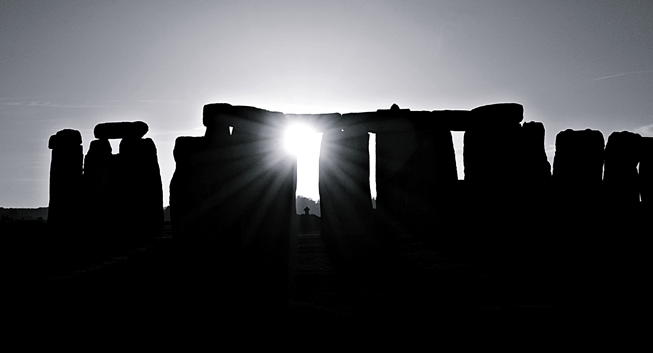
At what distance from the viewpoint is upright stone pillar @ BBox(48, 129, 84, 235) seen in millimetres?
15359

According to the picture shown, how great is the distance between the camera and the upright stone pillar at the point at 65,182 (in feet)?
50.4

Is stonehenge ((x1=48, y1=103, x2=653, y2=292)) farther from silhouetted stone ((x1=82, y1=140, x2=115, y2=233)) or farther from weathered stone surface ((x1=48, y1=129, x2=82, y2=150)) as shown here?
weathered stone surface ((x1=48, y1=129, x2=82, y2=150))

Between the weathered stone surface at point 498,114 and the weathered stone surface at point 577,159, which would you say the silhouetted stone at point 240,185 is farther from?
the weathered stone surface at point 577,159

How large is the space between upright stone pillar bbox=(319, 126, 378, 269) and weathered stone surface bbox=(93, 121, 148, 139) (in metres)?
6.06

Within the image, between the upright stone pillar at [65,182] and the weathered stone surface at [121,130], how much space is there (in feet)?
2.08

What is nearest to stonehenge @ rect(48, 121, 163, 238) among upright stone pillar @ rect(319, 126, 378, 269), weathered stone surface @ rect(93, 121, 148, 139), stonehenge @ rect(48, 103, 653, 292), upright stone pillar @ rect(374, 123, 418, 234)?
weathered stone surface @ rect(93, 121, 148, 139)

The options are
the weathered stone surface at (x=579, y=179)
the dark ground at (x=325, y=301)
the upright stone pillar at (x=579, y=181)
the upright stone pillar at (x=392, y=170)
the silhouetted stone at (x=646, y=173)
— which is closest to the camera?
the dark ground at (x=325, y=301)

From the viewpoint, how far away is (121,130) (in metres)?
15.5

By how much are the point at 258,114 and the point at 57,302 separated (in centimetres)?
572

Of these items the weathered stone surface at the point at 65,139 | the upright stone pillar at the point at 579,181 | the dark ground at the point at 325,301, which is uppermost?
the weathered stone surface at the point at 65,139

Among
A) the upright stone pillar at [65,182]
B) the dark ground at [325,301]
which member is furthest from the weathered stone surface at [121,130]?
the dark ground at [325,301]

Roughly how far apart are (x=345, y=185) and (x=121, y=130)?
7226 mm

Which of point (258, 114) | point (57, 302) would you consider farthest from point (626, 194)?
point (57, 302)

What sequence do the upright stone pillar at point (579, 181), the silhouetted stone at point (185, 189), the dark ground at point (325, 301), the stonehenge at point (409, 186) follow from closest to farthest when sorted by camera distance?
the dark ground at point (325, 301), the stonehenge at point (409, 186), the silhouetted stone at point (185, 189), the upright stone pillar at point (579, 181)
